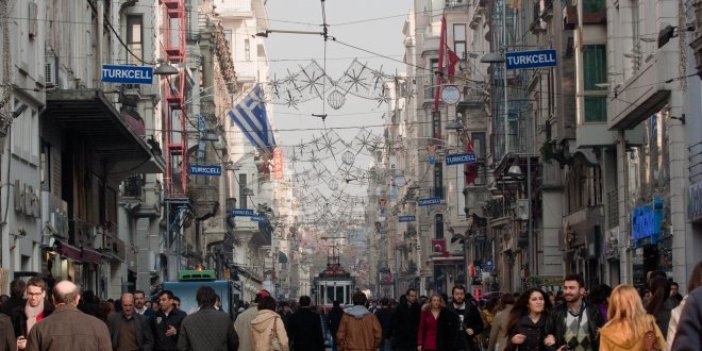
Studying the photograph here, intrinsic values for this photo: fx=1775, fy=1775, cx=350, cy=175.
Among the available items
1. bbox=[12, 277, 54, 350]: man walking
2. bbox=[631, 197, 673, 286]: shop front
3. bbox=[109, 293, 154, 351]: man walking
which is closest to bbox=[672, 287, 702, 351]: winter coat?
bbox=[12, 277, 54, 350]: man walking

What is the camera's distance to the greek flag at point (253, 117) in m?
63.1

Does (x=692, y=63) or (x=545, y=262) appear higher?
(x=692, y=63)

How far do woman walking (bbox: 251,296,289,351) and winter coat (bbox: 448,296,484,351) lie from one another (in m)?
3.23

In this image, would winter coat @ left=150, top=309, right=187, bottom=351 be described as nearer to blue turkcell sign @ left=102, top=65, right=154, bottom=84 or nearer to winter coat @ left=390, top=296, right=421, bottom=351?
winter coat @ left=390, top=296, right=421, bottom=351

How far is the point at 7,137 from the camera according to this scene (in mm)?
33719

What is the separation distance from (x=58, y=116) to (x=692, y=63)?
15.2m

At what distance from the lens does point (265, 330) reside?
72.6 ft

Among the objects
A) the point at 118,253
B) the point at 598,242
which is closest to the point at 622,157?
Answer: the point at 598,242

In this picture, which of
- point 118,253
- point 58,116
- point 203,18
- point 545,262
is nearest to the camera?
point 58,116

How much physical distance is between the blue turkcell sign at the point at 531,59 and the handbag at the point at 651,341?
22672mm

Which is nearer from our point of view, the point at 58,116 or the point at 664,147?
the point at 664,147

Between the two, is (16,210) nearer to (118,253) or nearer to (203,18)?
(118,253)

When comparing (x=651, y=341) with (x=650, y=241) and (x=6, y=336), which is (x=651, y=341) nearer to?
(x=6, y=336)

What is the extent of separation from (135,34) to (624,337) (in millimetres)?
49141
